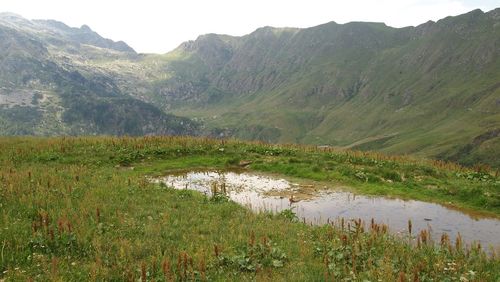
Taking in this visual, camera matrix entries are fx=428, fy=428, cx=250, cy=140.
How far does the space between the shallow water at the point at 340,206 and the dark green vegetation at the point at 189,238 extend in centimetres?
160

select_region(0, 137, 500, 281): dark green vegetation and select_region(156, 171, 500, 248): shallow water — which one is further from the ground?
select_region(0, 137, 500, 281): dark green vegetation

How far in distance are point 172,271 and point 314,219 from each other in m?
7.88

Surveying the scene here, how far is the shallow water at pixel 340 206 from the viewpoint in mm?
16906

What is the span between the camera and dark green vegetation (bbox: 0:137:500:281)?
35.3 ft

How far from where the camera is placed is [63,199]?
53.9ft

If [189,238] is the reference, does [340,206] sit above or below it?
below

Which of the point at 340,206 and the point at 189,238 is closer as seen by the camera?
the point at 189,238

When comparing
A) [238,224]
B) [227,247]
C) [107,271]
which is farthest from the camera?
[238,224]

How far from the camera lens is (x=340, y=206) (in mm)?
20125

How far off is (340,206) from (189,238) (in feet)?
29.9

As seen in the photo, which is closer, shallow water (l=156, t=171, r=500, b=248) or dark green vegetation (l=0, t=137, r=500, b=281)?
dark green vegetation (l=0, t=137, r=500, b=281)

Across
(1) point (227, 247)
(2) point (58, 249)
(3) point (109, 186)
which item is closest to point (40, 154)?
(3) point (109, 186)

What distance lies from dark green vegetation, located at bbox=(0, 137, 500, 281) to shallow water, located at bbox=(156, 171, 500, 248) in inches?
63.1

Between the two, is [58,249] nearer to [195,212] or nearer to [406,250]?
[195,212]
